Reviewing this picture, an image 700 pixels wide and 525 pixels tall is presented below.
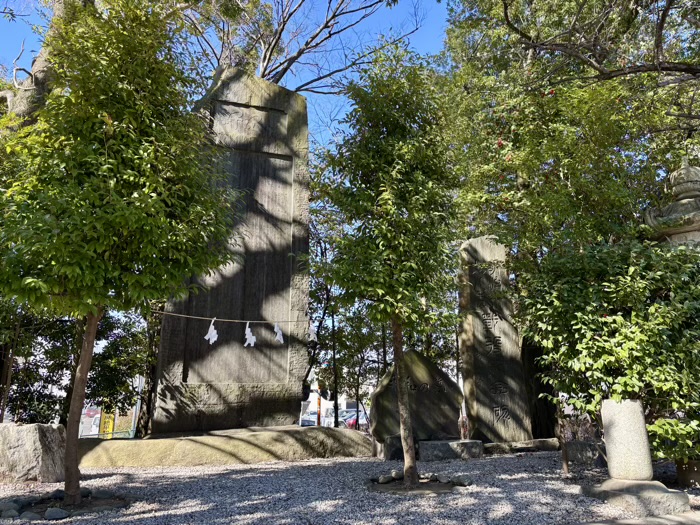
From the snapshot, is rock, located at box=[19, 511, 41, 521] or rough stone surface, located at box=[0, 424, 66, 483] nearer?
rock, located at box=[19, 511, 41, 521]

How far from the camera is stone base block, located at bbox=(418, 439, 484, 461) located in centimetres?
787

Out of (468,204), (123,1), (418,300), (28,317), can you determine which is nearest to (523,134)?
(468,204)

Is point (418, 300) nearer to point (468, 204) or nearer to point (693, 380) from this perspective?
point (693, 380)

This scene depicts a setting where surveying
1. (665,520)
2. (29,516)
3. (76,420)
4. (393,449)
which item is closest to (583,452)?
(393,449)

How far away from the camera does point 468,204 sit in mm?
10625

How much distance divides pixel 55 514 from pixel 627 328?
5.52 metres

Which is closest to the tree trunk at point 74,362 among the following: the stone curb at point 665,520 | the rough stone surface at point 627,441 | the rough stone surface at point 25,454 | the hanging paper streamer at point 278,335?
the rough stone surface at point 25,454

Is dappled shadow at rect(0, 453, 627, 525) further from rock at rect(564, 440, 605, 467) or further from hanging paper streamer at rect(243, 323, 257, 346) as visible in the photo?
hanging paper streamer at rect(243, 323, 257, 346)

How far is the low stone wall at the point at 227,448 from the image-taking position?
7293 mm

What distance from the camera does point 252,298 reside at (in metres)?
9.23

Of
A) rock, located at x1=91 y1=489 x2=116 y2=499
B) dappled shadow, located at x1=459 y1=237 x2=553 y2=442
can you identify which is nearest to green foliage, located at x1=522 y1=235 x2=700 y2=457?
dappled shadow, located at x1=459 y1=237 x2=553 y2=442

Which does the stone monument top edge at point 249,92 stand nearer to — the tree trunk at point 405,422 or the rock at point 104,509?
the tree trunk at point 405,422

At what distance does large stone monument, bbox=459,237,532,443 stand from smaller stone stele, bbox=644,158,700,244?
3.19 m

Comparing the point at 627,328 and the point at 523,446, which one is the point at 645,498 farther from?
the point at 523,446
